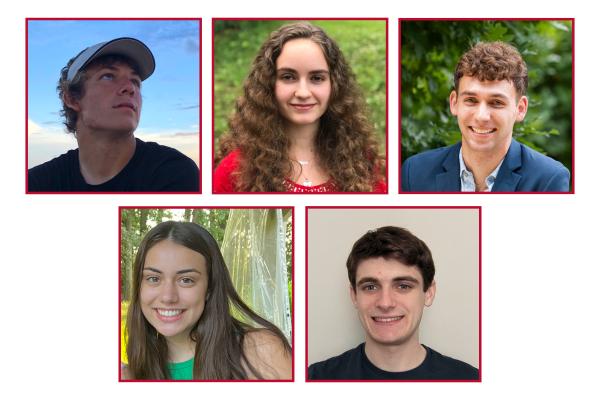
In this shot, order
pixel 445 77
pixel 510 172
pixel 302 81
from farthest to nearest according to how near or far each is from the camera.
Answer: pixel 445 77 < pixel 510 172 < pixel 302 81

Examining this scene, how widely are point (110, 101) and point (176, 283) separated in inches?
44.7

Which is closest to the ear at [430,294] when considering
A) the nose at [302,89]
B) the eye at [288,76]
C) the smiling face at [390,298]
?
the smiling face at [390,298]

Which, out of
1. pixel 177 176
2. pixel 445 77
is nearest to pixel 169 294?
pixel 177 176

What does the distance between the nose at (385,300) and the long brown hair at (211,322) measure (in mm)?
581

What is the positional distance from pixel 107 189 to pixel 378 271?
5.40 feet

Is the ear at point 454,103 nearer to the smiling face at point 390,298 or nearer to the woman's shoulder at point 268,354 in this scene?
the smiling face at point 390,298

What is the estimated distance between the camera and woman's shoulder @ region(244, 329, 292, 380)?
571 centimetres

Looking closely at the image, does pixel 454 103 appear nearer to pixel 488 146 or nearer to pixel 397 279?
pixel 488 146

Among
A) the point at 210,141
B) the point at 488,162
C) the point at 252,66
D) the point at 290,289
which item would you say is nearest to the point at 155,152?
the point at 210,141

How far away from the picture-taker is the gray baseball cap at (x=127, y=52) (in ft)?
19.0

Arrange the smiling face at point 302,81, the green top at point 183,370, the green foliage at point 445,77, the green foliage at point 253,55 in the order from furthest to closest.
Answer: the green foliage at point 445,77 → the green foliage at point 253,55 → the green top at point 183,370 → the smiling face at point 302,81

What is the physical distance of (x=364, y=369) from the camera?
5770 millimetres

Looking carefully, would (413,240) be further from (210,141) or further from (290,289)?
(210,141)

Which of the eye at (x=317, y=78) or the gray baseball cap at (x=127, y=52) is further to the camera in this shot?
the gray baseball cap at (x=127, y=52)
